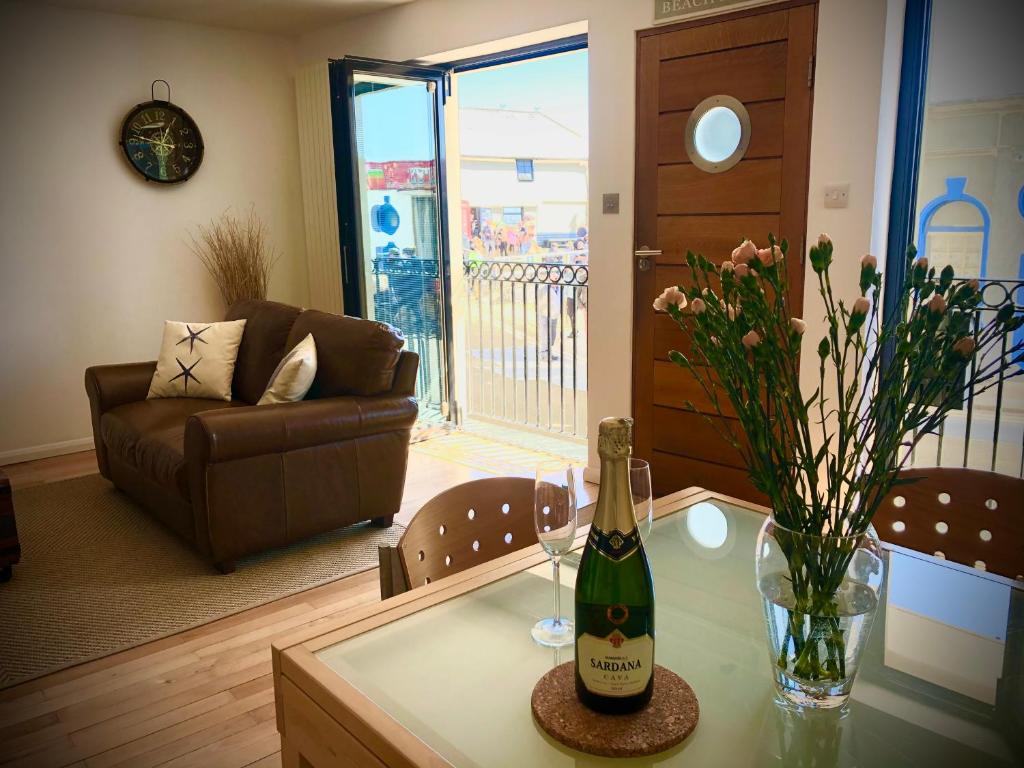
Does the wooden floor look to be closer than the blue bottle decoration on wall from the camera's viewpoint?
Yes

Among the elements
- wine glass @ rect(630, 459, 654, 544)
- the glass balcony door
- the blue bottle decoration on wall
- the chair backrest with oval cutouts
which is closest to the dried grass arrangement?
the glass balcony door

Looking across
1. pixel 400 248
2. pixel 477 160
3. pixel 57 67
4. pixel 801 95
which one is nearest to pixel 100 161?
pixel 57 67

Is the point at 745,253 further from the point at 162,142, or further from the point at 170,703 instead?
the point at 162,142

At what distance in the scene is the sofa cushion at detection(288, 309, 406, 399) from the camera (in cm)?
350

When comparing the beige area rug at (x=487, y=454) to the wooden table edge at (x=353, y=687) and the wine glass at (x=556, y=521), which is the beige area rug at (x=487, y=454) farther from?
the wine glass at (x=556, y=521)

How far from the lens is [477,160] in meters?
6.68

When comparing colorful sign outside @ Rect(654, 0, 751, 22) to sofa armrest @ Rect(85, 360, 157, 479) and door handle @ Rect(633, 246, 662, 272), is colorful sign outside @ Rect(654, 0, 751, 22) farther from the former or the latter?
sofa armrest @ Rect(85, 360, 157, 479)

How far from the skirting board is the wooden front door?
3463mm

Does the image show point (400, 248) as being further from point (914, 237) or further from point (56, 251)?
point (914, 237)

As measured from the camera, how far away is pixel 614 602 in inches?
38.6

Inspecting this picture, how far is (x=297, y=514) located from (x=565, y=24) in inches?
103

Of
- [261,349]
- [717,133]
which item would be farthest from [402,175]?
[717,133]

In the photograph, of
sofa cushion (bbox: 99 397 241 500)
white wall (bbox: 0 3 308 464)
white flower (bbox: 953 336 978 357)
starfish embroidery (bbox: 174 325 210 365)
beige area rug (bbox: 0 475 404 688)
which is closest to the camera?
white flower (bbox: 953 336 978 357)

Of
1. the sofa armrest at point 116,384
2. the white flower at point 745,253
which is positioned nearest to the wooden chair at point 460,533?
the white flower at point 745,253
